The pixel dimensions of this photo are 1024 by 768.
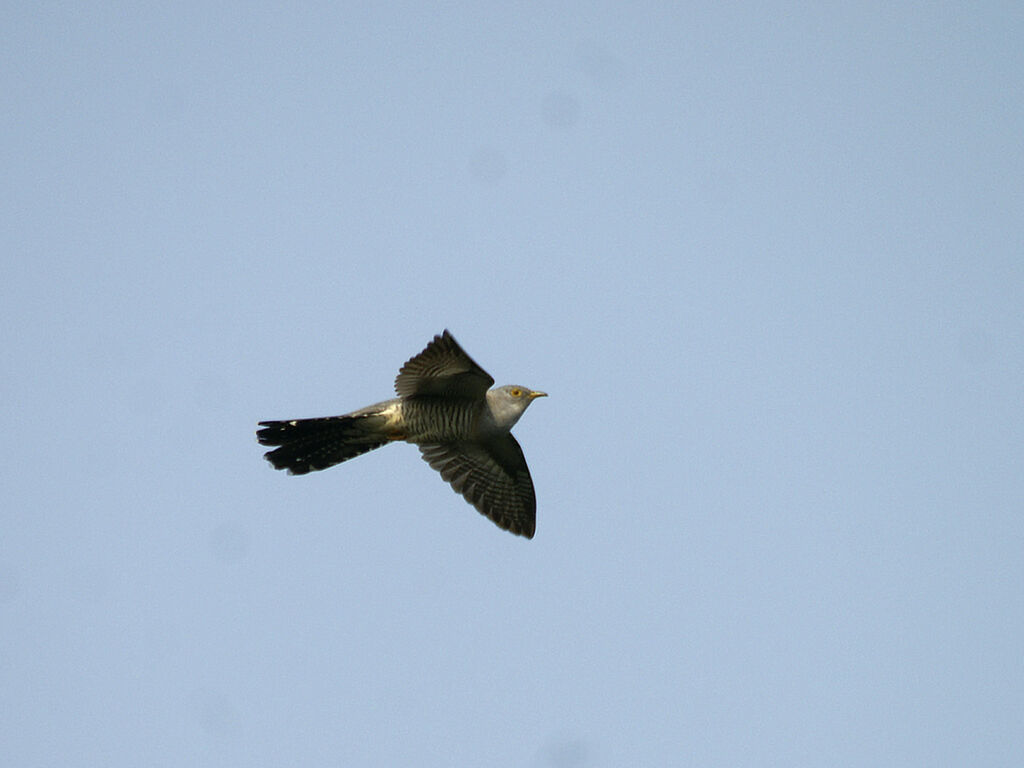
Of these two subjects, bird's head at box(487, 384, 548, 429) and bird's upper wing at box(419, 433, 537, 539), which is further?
bird's upper wing at box(419, 433, 537, 539)

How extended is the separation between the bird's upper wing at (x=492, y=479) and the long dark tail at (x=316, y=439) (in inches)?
38.4

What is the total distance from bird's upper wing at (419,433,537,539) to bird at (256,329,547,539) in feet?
0.06

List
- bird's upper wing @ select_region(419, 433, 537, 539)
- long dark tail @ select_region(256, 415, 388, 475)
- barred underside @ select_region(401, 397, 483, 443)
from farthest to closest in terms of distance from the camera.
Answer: bird's upper wing @ select_region(419, 433, 537, 539), long dark tail @ select_region(256, 415, 388, 475), barred underside @ select_region(401, 397, 483, 443)

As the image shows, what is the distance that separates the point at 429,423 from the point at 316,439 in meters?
1.07

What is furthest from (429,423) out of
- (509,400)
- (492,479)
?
(492,479)

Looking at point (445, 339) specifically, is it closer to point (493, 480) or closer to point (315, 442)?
point (315, 442)

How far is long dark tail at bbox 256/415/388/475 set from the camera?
1147 cm

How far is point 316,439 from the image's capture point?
11.6 m

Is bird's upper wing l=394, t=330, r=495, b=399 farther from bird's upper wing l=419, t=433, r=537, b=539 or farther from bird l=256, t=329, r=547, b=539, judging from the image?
bird's upper wing l=419, t=433, r=537, b=539

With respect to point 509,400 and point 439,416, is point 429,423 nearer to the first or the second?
point 439,416

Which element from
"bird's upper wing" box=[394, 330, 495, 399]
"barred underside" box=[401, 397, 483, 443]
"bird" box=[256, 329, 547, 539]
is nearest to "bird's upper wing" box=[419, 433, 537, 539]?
"bird" box=[256, 329, 547, 539]

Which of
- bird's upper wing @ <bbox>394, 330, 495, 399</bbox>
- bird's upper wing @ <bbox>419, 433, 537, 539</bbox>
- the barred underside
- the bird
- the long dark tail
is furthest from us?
bird's upper wing @ <bbox>419, 433, 537, 539</bbox>

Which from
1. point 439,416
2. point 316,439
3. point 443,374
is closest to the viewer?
point 443,374

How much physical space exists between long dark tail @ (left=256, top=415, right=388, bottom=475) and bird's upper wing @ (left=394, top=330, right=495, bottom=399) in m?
0.65
